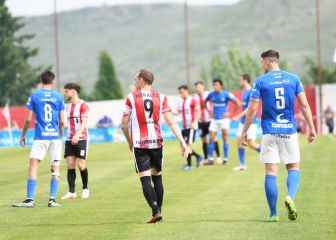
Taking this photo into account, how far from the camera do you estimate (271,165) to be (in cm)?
1322

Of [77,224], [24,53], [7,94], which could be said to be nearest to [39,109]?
[77,224]

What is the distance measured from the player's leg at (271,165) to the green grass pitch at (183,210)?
308 millimetres

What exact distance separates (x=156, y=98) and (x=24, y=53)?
98.0 m

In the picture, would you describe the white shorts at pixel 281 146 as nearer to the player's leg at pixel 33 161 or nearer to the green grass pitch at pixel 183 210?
the green grass pitch at pixel 183 210

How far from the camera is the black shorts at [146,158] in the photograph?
1334 cm

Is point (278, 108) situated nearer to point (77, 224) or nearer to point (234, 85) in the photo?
point (77, 224)

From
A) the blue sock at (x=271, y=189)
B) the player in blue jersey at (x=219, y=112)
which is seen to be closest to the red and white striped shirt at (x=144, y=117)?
the blue sock at (x=271, y=189)

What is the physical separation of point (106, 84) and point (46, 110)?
10906cm

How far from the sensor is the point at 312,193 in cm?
1741

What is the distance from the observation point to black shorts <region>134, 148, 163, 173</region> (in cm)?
1334

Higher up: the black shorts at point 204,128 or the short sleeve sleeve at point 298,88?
the short sleeve sleeve at point 298,88

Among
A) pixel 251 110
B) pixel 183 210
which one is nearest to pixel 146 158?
pixel 251 110

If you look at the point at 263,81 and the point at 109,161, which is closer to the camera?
the point at 263,81

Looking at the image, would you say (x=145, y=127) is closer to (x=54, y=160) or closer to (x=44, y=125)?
(x=44, y=125)
